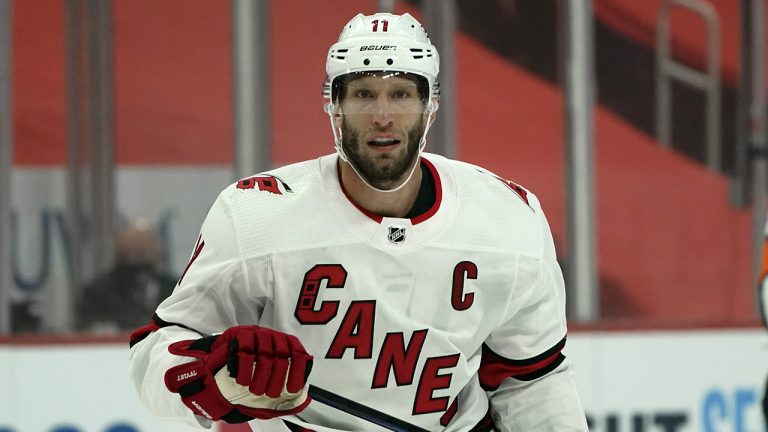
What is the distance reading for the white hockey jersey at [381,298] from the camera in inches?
77.1

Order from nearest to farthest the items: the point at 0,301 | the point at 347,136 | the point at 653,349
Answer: the point at 347,136 < the point at 0,301 < the point at 653,349

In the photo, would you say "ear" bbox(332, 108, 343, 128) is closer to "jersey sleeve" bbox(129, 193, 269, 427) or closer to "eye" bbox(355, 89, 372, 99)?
"eye" bbox(355, 89, 372, 99)

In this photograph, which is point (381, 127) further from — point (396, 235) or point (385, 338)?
point (385, 338)

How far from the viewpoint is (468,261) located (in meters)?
2.03

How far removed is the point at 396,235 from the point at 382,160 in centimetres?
12

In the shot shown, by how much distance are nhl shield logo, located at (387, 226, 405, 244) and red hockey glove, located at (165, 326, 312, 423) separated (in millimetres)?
291

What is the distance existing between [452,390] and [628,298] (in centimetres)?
197

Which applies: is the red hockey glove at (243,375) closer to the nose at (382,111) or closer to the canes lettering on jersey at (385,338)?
the canes lettering on jersey at (385,338)

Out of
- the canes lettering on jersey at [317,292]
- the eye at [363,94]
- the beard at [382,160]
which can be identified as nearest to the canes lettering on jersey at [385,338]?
the canes lettering on jersey at [317,292]

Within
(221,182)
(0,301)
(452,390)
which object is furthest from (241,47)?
(452,390)

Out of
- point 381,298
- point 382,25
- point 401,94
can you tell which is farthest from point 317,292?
point 382,25

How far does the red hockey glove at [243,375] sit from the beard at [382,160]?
32 cm

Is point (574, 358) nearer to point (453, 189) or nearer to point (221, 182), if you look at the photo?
point (221, 182)

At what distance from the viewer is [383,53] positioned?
2.01m
